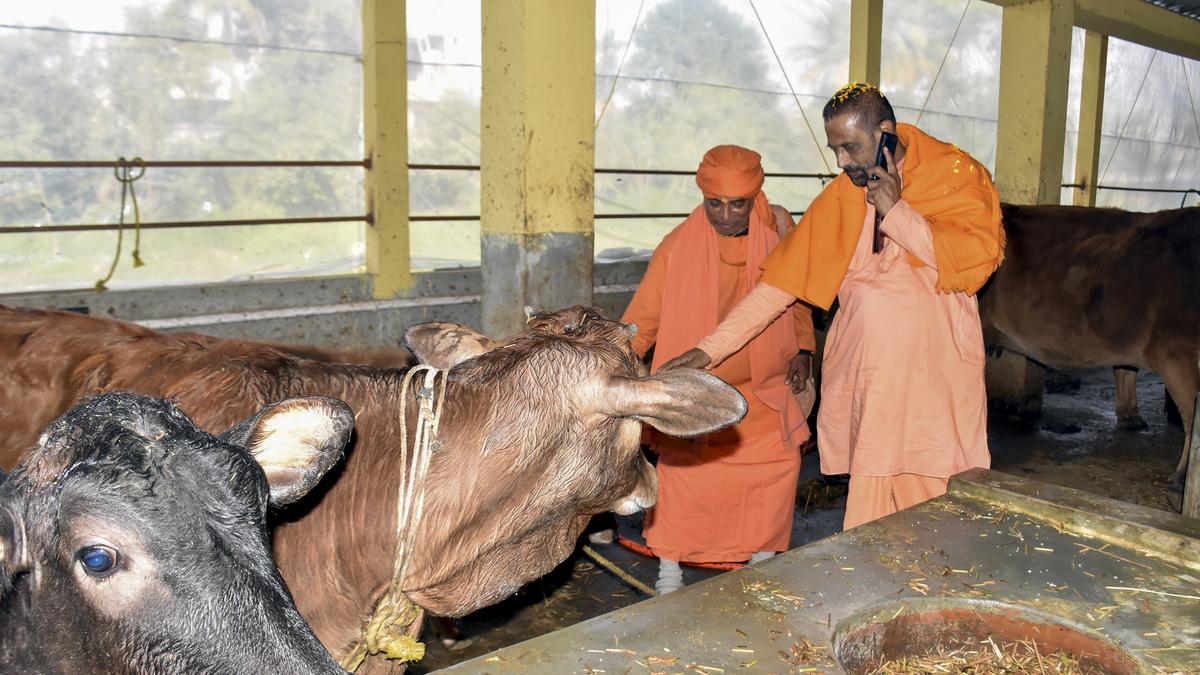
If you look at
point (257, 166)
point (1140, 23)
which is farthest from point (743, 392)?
point (1140, 23)

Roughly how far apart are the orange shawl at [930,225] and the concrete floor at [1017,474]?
1584mm

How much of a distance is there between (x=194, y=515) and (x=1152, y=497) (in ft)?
20.4

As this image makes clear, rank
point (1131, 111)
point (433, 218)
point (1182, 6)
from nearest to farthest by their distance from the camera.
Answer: point (433, 218) < point (1182, 6) < point (1131, 111)

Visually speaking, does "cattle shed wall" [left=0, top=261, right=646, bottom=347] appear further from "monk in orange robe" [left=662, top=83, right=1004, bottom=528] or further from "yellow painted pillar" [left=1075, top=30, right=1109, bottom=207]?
"yellow painted pillar" [left=1075, top=30, right=1109, bottom=207]

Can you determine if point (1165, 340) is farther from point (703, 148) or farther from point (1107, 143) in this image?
point (1107, 143)

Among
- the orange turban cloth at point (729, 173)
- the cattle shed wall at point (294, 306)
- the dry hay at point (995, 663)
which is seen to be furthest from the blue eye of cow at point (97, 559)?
the cattle shed wall at point (294, 306)

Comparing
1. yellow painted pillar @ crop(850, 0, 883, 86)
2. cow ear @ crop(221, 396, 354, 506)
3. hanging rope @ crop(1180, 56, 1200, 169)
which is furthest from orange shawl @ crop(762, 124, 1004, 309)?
hanging rope @ crop(1180, 56, 1200, 169)

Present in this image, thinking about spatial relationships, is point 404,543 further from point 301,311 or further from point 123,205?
point 123,205

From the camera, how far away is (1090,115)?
1277cm

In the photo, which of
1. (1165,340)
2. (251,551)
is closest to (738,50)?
(1165,340)

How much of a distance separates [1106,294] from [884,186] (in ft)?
16.3

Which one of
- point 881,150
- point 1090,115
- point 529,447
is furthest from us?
point 1090,115

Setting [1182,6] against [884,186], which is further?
[1182,6]

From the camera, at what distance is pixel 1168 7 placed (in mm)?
10586
